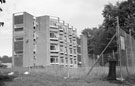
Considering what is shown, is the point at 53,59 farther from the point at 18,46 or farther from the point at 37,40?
the point at 18,46

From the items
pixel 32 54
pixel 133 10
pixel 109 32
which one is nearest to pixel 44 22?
pixel 32 54

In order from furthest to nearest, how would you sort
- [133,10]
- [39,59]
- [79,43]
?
[79,43] < [39,59] < [133,10]

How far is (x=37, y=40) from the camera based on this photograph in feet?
173

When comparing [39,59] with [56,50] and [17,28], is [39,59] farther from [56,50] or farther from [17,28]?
[17,28]

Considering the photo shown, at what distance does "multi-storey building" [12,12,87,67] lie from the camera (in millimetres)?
47719

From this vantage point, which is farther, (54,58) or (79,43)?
(79,43)

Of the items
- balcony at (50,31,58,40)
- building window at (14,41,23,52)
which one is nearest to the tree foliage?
balcony at (50,31,58,40)

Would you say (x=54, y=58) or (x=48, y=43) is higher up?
(x=48, y=43)

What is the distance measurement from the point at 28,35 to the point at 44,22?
637cm

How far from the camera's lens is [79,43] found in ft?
229

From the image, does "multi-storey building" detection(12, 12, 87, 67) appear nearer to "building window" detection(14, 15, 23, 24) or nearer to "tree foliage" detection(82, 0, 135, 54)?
"building window" detection(14, 15, 23, 24)

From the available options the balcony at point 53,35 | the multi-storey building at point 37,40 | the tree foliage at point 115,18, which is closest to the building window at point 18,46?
the multi-storey building at point 37,40

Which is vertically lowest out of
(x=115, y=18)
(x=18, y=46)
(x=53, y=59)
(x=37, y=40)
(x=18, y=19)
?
(x=53, y=59)

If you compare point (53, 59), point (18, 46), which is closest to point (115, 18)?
point (53, 59)
